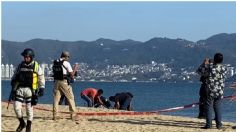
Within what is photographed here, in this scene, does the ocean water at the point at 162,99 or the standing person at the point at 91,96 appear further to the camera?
the ocean water at the point at 162,99

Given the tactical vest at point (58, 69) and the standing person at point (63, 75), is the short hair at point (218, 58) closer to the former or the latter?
the standing person at point (63, 75)

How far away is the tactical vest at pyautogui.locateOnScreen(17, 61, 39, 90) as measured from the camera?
1270 centimetres

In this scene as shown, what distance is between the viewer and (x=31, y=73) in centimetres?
1270

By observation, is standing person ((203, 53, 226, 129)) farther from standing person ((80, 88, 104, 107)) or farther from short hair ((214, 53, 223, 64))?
standing person ((80, 88, 104, 107))

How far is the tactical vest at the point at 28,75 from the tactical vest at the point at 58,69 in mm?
2148

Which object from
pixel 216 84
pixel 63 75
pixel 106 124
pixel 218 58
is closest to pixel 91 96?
pixel 106 124

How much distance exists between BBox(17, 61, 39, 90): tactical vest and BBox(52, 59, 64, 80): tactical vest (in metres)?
2.15

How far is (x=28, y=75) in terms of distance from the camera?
1269 cm

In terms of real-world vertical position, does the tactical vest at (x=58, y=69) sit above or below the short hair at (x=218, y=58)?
below

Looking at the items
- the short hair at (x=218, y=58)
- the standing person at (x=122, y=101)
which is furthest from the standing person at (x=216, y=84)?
the standing person at (x=122, y=101)

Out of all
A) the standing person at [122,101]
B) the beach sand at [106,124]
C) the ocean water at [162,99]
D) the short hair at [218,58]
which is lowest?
the ocean water at [162,99]

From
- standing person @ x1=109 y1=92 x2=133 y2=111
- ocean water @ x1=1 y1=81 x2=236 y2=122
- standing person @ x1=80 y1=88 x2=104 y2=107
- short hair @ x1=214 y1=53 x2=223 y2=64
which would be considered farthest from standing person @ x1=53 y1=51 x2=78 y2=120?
standing person @ x1=80 y1=88 x2=104 y2=107

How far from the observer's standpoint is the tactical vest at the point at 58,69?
Answer: 49.0 feet

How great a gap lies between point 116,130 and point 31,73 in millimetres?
2730
